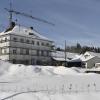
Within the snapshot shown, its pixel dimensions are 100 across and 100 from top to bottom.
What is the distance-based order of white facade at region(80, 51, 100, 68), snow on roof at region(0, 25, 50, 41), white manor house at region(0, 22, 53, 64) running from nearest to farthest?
white manor house at region(0, 22, 53, 64) < snow on roof at region(0, 25, 50, 41) < white facade at region(80, 51, 100, 68)

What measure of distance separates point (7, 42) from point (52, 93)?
47144 mm

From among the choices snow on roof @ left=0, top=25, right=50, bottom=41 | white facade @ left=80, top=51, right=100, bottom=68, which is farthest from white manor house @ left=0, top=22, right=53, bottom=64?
white facade @ left=80, top=51, right=100, bottom=68

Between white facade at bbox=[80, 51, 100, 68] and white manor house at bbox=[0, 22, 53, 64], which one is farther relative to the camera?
white facade at bbox=[80, 51, 100, 68]

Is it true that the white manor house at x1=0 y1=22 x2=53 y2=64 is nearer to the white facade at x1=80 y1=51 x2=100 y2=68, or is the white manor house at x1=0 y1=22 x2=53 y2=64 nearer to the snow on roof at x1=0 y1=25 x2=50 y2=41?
the snow on roof at x1=0 y1=25 x2=50 y2=41

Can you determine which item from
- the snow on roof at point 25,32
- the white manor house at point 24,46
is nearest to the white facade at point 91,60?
the white manor house at point 24,46

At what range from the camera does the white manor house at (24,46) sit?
65.4 m

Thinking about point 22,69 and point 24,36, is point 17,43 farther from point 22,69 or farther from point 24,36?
point 22,69

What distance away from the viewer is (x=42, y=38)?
244 ft

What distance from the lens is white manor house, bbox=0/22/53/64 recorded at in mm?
65400

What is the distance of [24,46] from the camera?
68.8 metres

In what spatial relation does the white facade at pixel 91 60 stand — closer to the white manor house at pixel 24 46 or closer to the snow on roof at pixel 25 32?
the white manor house at pixel 24 46

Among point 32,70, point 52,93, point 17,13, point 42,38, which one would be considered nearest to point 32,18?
point 17,13

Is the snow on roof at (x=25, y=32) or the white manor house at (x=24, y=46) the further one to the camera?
the snow on roof at (x=25, y=32)

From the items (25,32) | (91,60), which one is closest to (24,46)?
(25,32)
